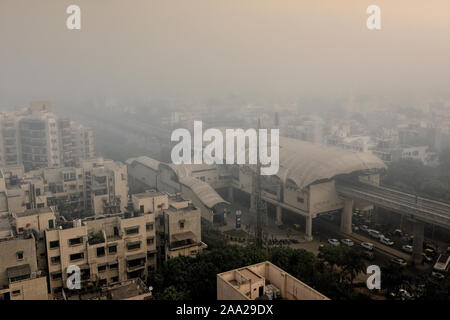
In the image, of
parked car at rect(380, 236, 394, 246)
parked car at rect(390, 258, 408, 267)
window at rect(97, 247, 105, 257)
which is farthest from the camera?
parked car at rect(380, 236, 394, 246)

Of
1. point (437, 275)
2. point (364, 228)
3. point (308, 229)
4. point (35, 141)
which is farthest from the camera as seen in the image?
point (35, 141)

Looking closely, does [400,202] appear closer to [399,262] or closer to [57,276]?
[399,262]

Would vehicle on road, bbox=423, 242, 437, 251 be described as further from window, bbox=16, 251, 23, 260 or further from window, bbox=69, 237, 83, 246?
window, bbox=16, 251, 23, 260

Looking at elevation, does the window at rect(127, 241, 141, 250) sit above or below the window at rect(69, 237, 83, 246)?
below

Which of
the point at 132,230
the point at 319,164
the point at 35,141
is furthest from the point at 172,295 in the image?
the point at 35,141

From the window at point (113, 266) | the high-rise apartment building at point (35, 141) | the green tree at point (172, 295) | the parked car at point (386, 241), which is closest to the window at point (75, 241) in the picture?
the window at point (113, 266)

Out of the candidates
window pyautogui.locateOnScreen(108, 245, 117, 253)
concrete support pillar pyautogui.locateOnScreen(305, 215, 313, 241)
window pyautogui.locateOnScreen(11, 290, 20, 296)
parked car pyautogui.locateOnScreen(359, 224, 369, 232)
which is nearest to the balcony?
window pyautogui.locateOnScreen(108, 245, 117, 253)
